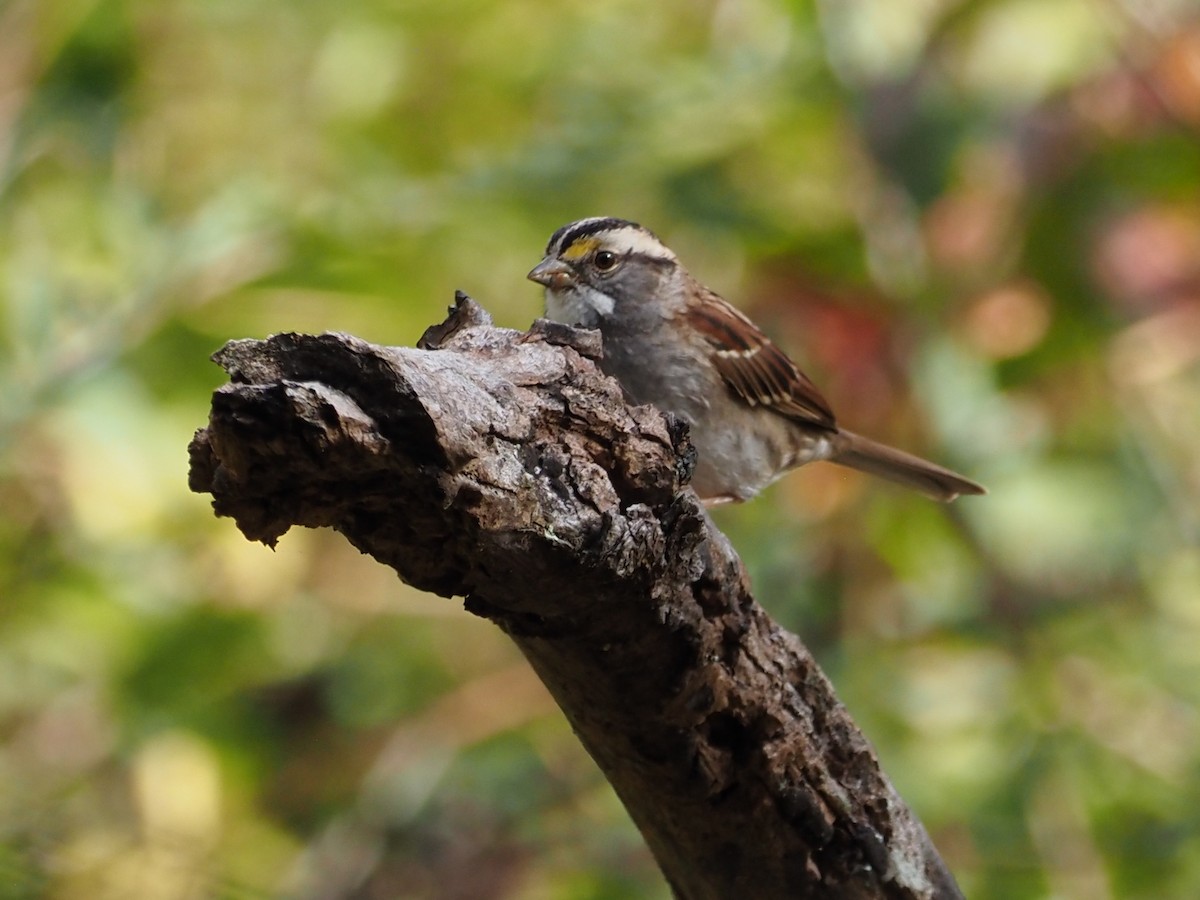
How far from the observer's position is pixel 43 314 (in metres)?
3.85

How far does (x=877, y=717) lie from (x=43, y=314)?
103 inches

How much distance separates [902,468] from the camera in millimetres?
4285

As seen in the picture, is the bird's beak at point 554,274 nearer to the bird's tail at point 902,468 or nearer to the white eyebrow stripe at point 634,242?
the white eyebrow stripe at point 634,242

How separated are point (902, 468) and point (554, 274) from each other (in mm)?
1354

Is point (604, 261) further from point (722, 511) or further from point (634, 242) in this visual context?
point (722, 511)

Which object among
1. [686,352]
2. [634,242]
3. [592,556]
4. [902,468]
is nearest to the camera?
[592,556]

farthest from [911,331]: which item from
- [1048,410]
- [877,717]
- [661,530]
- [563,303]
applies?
[661,530]

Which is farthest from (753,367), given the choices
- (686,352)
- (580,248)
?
(580,248)

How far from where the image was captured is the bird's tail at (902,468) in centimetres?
426

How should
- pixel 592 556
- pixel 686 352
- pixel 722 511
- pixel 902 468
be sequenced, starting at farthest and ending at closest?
pixel 722 511
pixel 902 468
pixel 686 352
pixel 592 556

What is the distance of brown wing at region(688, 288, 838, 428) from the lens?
3643 millimetres

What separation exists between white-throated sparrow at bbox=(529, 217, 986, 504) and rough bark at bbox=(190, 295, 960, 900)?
1153 mm

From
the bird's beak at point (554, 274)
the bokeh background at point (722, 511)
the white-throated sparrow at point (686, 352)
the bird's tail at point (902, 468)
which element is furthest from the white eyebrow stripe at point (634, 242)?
the bird's tail at point (902, 468)

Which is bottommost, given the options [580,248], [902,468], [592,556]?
[592,556]
